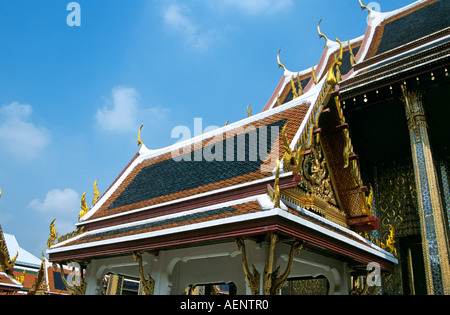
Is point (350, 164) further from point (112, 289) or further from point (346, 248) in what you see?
point (112, 289)

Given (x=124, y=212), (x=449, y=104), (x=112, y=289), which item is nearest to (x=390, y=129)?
(x=449, y=104)

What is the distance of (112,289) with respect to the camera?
591 inches

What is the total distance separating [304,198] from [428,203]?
3.89 m

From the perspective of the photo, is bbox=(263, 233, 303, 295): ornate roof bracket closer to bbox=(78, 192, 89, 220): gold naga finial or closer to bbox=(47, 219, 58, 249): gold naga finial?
bbox=(47, 219, 58, 249): gold naga finial

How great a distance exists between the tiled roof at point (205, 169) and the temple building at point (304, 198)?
29mm

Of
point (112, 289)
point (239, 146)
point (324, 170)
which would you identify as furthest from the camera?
point (112, 289)

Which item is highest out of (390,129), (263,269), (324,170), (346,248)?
(390,129)

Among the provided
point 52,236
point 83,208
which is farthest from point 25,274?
point 52,236

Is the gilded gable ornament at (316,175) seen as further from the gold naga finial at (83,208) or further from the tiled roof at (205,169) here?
the gold naga finial at (83,208)

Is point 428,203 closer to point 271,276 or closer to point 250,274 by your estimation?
point 271,276

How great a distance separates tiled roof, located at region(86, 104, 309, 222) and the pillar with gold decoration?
137 inches

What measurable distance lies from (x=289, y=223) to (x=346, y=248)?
1.26 m

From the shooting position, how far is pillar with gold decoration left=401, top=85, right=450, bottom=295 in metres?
7.10
